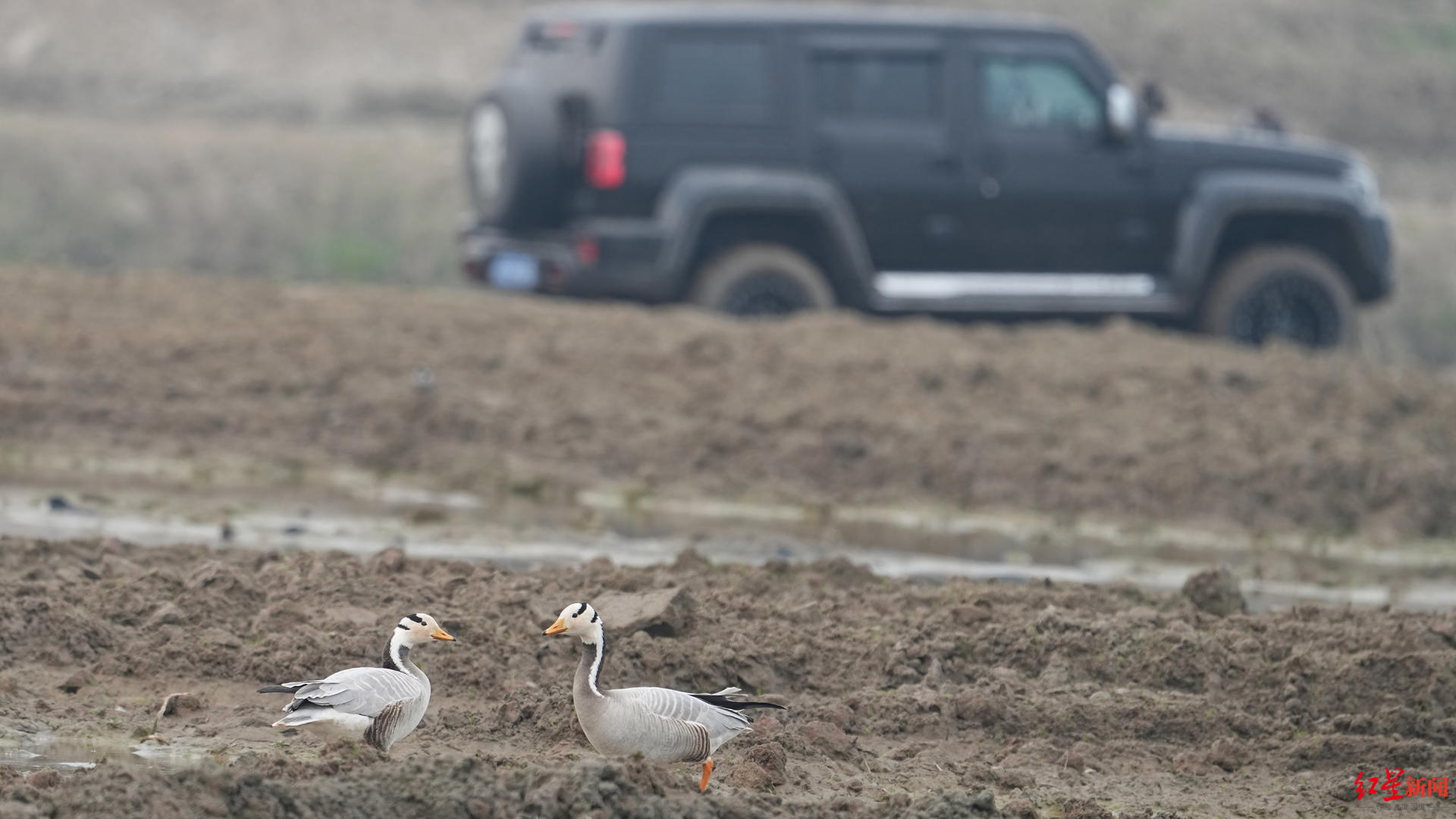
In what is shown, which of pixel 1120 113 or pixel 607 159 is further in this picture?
pixel 1120 113

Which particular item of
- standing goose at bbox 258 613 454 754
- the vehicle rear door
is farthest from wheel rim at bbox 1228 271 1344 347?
standing goose at bbox 258 613 454 754

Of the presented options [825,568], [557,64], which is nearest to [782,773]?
[825,568]

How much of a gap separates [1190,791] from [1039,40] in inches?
352

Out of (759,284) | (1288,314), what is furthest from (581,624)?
(1288,314)

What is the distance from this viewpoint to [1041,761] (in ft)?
19.7

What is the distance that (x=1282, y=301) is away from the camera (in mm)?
14570

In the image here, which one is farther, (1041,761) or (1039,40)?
(1039,40)

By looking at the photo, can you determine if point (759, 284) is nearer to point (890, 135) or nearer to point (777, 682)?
point (890, 135)

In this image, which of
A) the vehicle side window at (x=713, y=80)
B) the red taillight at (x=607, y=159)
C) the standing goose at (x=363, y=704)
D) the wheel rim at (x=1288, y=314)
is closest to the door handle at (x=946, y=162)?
the vehicle side window at (x=713, y=80)

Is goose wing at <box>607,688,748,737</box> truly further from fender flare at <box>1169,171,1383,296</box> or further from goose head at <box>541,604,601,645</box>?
fender flare at <box>1169,171,1383,296</box>

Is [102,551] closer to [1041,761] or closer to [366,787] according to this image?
[366,787]

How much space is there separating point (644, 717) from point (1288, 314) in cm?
1055

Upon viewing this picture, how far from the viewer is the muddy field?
539 cm

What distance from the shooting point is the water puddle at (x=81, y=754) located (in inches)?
212
